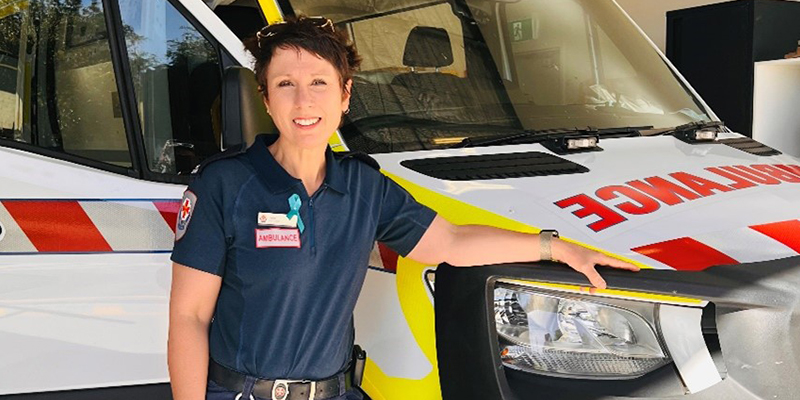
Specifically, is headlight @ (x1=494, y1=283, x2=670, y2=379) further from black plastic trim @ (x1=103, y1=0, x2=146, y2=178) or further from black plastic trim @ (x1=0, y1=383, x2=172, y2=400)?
black plastic trim @ (x1=103, y1=0, x2=146, y2=178)

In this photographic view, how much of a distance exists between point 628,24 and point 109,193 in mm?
1905

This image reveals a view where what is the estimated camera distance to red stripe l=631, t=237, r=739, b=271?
211 centimetres

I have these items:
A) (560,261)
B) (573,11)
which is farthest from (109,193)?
(573,11)

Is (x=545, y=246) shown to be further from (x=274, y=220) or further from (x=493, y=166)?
(x=274, y=220)

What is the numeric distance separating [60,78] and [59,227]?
447mm

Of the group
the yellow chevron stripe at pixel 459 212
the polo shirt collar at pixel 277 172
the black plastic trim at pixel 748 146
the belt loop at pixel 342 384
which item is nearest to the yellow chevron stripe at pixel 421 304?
the yellow chevron stripe at pixel 459 212

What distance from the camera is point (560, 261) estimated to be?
2.15 m

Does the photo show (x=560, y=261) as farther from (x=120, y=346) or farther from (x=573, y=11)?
(x=573, y=11)

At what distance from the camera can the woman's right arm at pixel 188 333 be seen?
6.43ft

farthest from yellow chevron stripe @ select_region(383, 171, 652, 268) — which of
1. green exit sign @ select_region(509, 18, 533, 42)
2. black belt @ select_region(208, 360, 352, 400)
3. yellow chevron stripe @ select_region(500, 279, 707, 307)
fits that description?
green exit sign @ select_region(509, 18, 533, 42)

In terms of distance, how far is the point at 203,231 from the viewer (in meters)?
1.95

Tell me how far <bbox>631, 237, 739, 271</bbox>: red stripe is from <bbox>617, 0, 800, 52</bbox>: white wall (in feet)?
21.3

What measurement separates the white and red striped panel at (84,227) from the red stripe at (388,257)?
641 millimetres

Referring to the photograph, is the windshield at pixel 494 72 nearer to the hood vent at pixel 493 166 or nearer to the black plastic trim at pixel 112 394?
the hood vent at pixel 493 166
